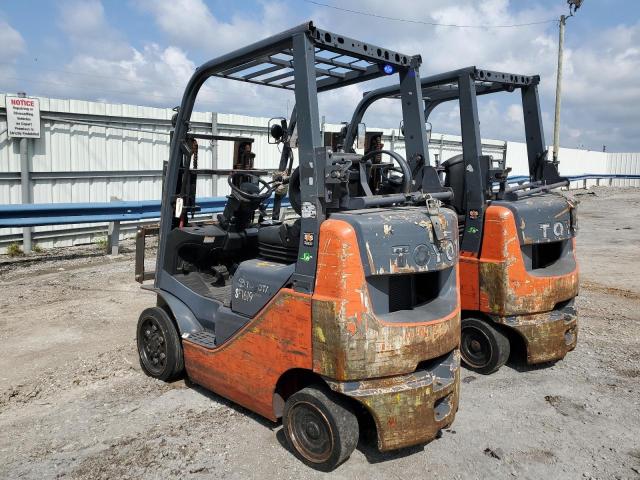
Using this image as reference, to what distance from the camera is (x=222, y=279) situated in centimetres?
471

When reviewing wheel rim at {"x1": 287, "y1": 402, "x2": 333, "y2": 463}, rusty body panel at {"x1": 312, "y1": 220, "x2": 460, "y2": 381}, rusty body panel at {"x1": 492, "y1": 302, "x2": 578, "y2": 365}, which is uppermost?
rusty body panel at {"x1": 312, "y1": 220, "x2": 460, "y2": 381}

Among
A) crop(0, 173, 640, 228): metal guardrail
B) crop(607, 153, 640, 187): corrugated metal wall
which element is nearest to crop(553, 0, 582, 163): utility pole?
crop(0, 173, 640, 228): metal guardrail

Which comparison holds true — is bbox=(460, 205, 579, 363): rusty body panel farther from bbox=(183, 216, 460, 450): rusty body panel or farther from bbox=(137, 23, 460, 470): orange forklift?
bbox=(183, 216, 460, 450): rusty body panel

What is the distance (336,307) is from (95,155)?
8894 millimetres

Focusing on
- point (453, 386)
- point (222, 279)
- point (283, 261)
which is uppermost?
point (283, 261)

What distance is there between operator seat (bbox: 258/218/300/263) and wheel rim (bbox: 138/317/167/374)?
4.18 feet

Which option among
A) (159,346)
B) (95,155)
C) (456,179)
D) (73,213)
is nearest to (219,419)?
(159,346)

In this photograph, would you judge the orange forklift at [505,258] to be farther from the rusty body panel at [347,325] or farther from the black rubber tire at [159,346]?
the black rubber tire at [159,346]

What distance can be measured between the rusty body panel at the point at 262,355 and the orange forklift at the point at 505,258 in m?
2.26

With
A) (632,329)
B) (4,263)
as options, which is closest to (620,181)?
(632,329)

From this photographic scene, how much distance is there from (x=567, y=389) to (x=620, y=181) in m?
39.3

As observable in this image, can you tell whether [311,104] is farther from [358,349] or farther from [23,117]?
[23,117]

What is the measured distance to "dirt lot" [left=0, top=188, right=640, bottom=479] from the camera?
3.29 m

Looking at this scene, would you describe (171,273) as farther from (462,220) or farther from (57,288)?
(57,288)
